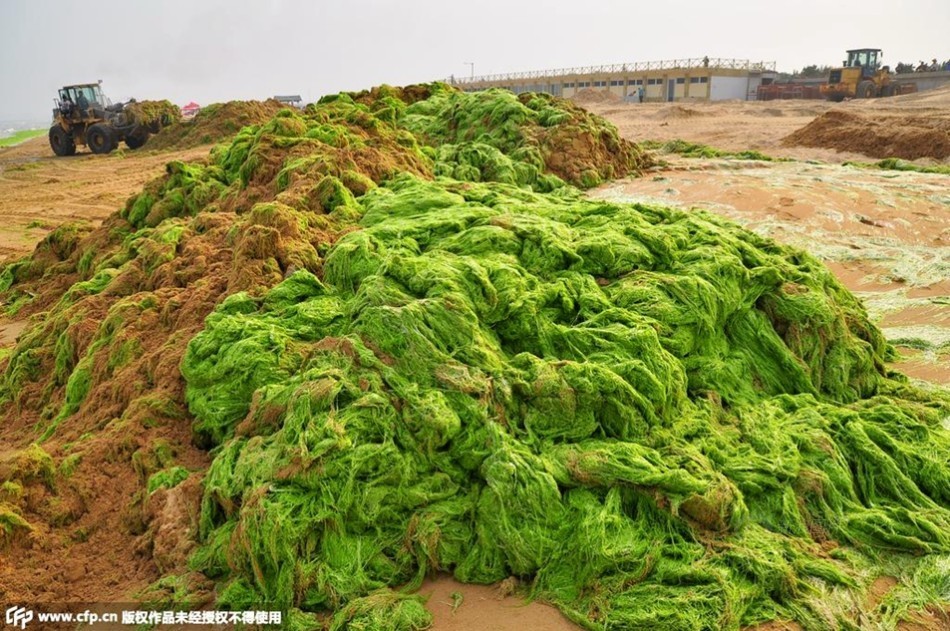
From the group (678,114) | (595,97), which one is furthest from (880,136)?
(595,97)

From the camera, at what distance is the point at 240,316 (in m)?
4.11

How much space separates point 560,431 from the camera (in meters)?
3.46

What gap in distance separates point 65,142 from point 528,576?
26187 millimetres

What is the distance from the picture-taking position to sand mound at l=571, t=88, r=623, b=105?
3966 centimetres

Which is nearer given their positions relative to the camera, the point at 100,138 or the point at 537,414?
the point at 537,414

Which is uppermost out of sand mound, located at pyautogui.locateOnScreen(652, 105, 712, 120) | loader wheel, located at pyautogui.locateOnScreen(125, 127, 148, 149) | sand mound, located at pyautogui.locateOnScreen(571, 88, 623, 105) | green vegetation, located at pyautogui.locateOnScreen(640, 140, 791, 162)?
sand mound, located at pyautogui.locateOnScreen(571, 88, 623, 105)

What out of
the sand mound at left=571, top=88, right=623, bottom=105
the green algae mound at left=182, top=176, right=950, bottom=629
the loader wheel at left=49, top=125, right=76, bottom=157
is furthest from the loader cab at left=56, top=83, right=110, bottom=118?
the sand mound at left=571, top=88, right=623, bottom=105

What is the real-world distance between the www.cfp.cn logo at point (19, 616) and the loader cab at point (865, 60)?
3811 centimetres

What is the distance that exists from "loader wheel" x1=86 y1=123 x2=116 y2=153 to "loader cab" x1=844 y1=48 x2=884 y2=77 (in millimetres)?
34359

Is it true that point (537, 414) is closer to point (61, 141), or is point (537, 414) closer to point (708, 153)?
point (708, 153)

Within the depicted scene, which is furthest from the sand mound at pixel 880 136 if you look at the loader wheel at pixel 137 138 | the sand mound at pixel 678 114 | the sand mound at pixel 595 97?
the sand mound at pixel 595 97

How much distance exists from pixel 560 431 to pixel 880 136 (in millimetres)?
17199

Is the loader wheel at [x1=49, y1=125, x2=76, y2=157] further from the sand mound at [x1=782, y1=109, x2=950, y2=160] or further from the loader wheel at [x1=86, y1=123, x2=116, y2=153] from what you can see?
the sand mound at [x1=782, y1=109, x2=950, y2=160]

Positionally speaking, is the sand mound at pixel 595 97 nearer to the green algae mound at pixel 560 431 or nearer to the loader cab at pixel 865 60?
the loader cab at pixel 865 60
